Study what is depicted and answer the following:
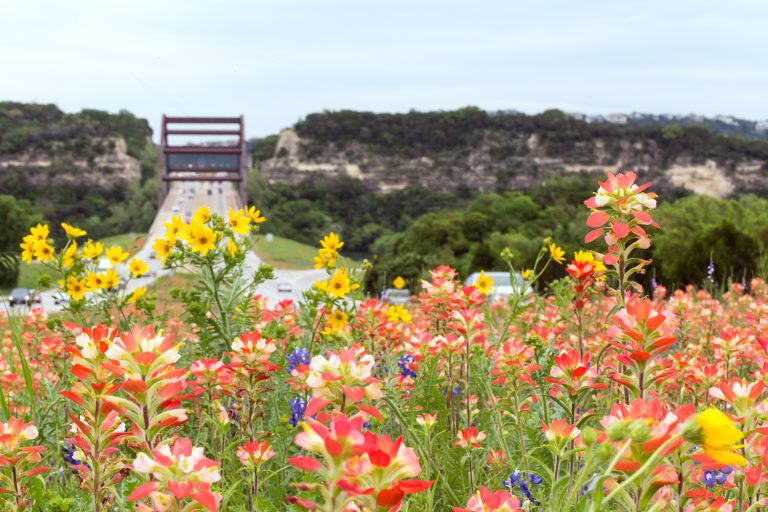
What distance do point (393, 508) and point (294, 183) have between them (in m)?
87.6

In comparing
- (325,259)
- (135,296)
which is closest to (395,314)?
(325,259)

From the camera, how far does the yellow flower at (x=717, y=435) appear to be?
0.73m

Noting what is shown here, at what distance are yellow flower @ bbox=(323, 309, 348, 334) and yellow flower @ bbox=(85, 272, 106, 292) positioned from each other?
41.6 inches

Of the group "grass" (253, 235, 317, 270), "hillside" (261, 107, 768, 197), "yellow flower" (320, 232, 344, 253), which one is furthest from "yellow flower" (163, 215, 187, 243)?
"hillside" (261, 107, 768, 197)

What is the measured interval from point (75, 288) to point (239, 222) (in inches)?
32.9

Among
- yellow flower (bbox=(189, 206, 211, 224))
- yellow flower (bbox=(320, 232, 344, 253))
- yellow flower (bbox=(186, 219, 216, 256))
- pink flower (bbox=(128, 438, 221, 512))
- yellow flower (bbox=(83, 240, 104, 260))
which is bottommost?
yellow flower (bbox=(83, 240, 104, 260))

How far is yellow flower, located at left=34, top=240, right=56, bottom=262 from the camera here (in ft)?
11.0

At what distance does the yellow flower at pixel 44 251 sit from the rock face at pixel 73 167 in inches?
3055

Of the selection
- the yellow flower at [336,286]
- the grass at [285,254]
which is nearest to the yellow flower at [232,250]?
the yellow flower at [336,286]

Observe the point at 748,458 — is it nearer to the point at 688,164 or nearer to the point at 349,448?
the point at 349,448

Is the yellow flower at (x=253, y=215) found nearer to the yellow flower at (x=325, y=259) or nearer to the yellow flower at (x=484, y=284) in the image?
the yellow flower at (x=325, y=259)

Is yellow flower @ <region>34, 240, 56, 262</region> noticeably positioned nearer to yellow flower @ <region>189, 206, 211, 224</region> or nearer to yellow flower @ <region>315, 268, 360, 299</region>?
yellow flower @ <region>189, 206, 211, 224</region>

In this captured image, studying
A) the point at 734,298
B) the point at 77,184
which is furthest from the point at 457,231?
the point at 77,184

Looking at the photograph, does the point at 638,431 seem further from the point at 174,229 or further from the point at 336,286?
the point at 174,229
